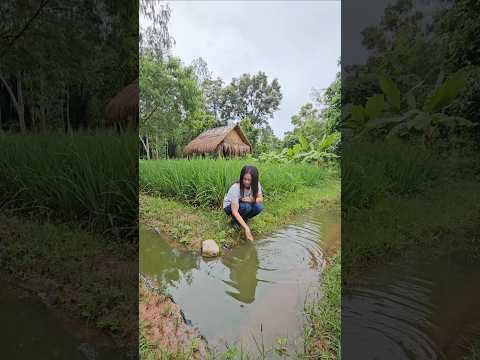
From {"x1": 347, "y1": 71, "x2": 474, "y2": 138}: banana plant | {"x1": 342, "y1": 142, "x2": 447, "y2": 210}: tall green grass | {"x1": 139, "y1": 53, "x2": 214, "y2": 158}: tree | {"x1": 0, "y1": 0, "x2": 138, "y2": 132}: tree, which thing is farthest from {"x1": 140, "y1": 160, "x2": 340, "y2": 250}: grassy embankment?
{"x1": 0, "y1": 0, "x2": 138, "y2": 132}: tree

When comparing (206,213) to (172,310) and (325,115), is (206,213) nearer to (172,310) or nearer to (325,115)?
(172,310)

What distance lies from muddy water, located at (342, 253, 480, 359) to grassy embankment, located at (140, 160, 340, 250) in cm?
55

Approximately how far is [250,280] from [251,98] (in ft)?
3.06

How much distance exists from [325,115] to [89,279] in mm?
1543

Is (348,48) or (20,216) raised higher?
(348,48)

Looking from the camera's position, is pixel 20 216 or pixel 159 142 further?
pixel 20 216

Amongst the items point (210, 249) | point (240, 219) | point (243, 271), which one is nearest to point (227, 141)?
point (240, 219)

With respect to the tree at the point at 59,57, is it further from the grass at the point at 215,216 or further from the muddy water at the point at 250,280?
the muddy water at the point at 250,280

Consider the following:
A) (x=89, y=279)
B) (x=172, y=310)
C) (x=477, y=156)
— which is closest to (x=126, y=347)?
(x=172, y=310)

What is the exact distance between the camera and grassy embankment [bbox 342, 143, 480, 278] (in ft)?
6.40

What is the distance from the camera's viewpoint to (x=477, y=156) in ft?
8.41

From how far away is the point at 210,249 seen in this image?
60.3 inches

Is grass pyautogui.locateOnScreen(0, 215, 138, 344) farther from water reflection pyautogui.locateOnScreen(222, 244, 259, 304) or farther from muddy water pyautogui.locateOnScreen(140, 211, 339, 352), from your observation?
water reflection pyautogui.locateOnScreen(222, 244, 259, 304)

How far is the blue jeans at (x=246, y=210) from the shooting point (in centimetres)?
155
